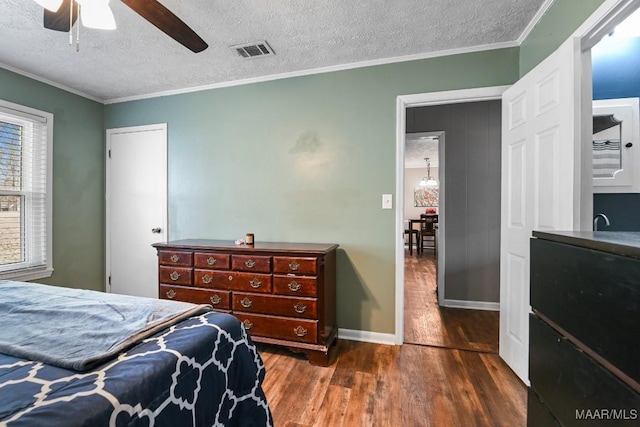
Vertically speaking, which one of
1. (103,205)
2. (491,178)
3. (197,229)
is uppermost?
(491,178)

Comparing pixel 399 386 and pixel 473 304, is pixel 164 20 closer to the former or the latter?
pixel 399 386

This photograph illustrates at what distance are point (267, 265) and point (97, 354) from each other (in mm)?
1343

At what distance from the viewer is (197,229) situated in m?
2.88

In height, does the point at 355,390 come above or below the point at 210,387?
below

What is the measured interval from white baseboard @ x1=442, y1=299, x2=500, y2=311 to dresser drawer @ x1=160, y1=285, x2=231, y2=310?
2529 mm

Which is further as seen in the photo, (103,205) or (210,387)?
(103,205)

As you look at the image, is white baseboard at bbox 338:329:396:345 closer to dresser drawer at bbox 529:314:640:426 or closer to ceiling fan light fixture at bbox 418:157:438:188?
dresser drawer at bbox 529:314:640:426

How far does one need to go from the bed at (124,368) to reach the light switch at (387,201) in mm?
1605

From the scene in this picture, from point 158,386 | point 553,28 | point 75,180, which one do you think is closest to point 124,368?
point 158,386

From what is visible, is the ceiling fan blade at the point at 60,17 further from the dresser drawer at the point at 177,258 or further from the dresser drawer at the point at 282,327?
the dresser drawer at the point at 282,327

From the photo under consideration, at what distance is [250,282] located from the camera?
2.13 metres

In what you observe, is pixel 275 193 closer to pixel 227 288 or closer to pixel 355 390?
pixel 227 288

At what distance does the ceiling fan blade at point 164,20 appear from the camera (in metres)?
1.20

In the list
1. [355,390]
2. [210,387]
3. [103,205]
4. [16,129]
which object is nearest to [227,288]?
[355,390]
